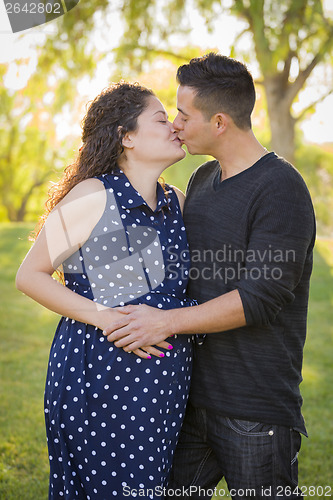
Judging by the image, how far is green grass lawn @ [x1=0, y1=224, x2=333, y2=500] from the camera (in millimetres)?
3590

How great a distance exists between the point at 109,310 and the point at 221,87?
110 cm

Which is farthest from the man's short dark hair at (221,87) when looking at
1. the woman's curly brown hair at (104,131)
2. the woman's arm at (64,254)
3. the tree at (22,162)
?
the tree at (22,162)

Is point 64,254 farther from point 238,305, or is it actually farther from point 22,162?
point 22,162

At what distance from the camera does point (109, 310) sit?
2.18m

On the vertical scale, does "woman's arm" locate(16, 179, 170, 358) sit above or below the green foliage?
above

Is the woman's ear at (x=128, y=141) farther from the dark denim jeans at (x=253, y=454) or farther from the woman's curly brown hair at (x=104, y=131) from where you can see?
the dark denim jeans at (x=253, y=454)

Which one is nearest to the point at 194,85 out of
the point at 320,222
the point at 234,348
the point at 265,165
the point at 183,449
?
the point at 265,165

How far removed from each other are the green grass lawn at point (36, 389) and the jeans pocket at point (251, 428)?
1.39 meters

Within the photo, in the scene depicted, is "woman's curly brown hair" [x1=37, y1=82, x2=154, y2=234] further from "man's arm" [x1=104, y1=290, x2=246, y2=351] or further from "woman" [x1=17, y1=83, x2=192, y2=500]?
"man's arm" [x1=104, y1=290, x2=246, y2=351]

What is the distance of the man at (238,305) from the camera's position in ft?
7.06

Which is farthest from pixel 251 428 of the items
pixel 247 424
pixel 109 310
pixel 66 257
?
pixel 66 257

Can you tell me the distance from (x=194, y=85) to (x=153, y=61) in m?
7.10

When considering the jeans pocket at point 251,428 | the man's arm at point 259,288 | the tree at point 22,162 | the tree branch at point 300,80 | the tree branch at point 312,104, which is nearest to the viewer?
the man's arm at point 259,288

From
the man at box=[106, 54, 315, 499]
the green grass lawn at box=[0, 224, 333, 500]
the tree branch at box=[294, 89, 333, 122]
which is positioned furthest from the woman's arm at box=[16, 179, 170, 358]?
the tree branch at box=[294, 89, 333, 122]
